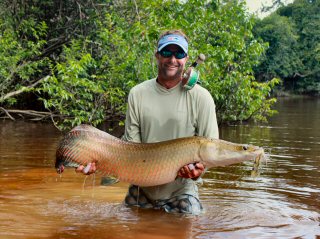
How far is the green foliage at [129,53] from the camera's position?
11.4m

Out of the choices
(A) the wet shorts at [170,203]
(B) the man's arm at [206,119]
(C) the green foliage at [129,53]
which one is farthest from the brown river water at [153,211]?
(C) the green foliage at [129,53]

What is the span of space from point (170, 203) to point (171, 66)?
4.06 ft

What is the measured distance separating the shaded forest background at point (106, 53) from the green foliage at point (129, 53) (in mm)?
25

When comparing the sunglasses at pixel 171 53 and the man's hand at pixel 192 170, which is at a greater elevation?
the sunglasses at pixel 171 53

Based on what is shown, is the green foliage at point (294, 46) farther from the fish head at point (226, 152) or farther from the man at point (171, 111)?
the fish head at point (226, 152)

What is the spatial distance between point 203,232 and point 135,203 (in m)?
0.76

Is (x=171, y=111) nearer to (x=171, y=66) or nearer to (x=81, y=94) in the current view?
(x=171, y=66)

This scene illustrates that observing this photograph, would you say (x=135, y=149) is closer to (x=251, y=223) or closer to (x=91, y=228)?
(x=91, y=228)

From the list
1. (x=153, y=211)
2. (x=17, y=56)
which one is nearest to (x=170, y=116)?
(x=153, y=211)

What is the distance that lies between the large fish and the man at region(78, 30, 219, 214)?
288 millimetres

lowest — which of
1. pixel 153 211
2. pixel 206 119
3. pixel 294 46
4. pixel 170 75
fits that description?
pixel 153 211

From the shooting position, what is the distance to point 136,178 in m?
4.14

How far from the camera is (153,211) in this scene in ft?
15.0

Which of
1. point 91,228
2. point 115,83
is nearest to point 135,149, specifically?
point 91,228
